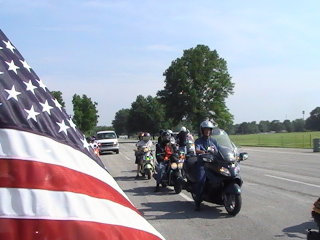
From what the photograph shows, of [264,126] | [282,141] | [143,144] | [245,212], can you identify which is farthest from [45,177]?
[264,126]

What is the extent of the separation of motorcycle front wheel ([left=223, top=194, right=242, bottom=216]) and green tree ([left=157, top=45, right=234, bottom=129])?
2592 inches

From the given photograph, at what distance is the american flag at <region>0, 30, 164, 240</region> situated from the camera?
8.14ft

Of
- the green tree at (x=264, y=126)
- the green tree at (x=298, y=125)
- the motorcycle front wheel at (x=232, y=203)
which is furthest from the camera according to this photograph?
the green tree at (x=264, y=126)

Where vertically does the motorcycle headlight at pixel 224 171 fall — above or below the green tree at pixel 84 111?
below

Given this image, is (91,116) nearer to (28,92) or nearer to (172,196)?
(172,196)

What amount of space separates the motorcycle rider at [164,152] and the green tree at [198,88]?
61510 millimetres

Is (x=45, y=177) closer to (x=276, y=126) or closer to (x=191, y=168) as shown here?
(x=191, y=168)

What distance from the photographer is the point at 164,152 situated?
43.2 ft

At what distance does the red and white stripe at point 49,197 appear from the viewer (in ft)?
8.10

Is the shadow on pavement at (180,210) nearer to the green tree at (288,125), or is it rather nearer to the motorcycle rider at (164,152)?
the motorcycle rider at (164,152)

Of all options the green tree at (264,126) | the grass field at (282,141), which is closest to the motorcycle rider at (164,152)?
A: the grass field at (282,141)

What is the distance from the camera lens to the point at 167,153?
42.9ft

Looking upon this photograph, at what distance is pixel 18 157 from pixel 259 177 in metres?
13.9

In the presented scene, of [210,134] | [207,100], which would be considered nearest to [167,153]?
[210,134]
